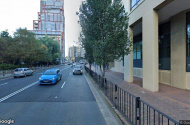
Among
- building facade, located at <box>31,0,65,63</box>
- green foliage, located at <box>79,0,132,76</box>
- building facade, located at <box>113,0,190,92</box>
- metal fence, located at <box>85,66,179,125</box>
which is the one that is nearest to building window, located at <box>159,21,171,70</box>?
building facade, located at <box>113,0,190,92</box>

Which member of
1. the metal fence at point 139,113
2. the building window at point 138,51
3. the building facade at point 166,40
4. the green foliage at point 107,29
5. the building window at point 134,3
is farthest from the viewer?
the building window at point 138,51

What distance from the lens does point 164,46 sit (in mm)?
11633

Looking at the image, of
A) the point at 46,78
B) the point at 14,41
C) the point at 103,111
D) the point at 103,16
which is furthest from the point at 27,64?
the point at 103,111

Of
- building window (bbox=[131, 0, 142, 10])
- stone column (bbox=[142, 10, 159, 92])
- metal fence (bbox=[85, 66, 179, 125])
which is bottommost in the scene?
metal fence (bbox=[85, 66, 179, 125])

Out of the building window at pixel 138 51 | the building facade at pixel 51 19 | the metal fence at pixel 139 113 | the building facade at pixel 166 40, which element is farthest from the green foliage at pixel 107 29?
the building facade at pixel 51 19

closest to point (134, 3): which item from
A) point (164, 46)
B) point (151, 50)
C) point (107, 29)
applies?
point (164, 46)

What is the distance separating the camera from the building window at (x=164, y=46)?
10954 mm

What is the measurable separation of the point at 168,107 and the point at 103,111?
9.50 feet

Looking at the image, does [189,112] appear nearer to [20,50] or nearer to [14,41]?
[20,50]

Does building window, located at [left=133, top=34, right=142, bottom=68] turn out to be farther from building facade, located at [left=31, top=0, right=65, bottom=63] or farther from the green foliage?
building facade, located at [left=31, top=0, right=65, bottom=63]

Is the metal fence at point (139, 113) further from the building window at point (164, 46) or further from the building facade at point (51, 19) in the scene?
the building facade at point (51, 19)

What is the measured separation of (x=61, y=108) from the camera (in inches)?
226

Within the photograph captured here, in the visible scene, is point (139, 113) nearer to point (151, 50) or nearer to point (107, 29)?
point (151, 50)

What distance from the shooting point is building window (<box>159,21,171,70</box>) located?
10954mm
